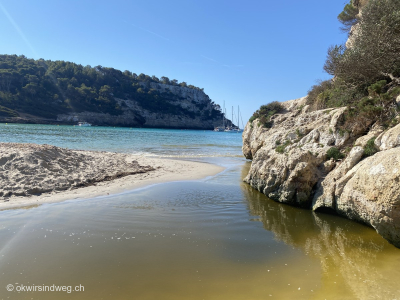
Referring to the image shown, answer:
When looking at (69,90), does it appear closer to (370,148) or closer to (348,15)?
(348,15)

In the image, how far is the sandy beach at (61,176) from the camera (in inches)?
313

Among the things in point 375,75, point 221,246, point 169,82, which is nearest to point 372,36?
point 375,75

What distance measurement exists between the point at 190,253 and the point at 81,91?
115 meters

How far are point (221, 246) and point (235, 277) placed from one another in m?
1.06

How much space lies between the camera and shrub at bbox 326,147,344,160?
761 centimetres

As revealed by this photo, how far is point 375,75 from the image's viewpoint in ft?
32.4

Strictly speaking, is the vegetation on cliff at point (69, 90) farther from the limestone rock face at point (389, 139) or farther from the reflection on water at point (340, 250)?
the limestone rock face at point (389, 139)

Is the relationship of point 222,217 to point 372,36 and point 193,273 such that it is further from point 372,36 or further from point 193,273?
point 372,36

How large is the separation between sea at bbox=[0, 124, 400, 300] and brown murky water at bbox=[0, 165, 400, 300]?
0.02 meters

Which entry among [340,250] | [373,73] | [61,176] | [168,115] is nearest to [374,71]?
[373,73]

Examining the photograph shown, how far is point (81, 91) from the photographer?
105250 mm

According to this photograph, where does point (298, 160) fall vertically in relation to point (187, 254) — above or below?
above

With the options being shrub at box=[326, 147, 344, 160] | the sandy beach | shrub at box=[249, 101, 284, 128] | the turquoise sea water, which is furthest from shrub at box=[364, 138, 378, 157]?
the turquoise sea water

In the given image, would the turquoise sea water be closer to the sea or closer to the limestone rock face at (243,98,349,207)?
the limestone rock face at (243,98,349,207)
